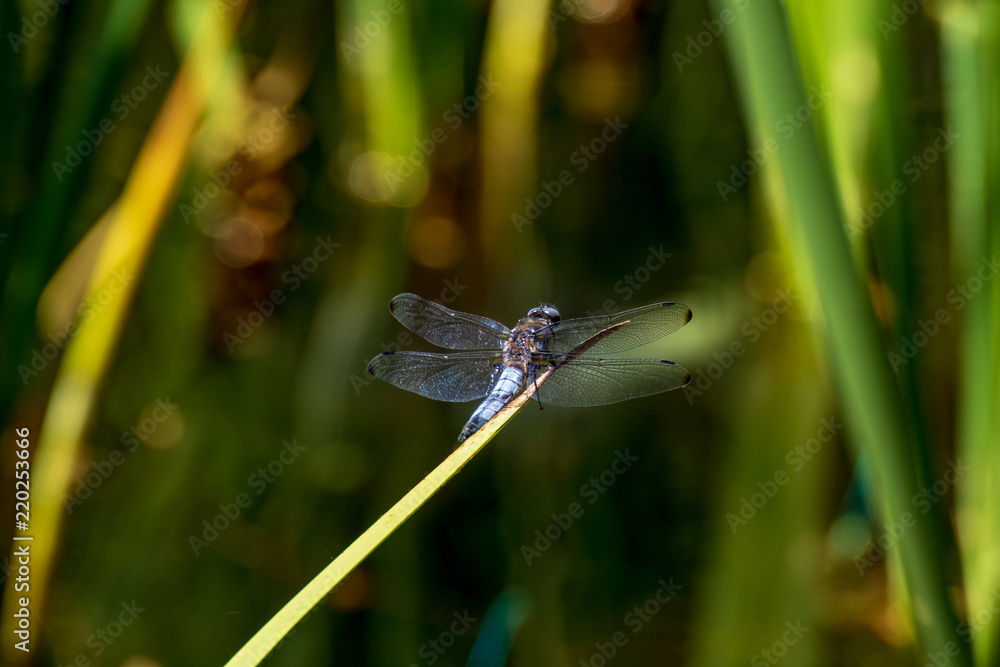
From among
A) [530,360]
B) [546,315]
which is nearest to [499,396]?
[530,360]

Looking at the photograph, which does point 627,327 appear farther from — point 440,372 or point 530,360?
point 440,372

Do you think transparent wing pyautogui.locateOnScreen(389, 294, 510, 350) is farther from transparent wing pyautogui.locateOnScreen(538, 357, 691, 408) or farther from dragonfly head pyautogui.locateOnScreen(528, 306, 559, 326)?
transparent wing pyautogui.locateOnScreen(538, 357, 691, 408)

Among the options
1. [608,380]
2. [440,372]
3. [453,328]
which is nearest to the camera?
[608,380]

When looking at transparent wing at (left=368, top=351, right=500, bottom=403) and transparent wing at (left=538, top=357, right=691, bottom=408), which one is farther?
transparent wing at (left=368, top=351, right=500, bottom=403)

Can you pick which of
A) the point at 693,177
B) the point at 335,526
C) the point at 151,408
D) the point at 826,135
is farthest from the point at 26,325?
the point at 693,177

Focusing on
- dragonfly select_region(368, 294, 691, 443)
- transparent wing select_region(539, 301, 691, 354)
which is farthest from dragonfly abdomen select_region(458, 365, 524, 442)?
transparent wing select_region(539, 301, 691, 354)

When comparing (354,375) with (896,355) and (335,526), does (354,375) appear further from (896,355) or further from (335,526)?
(896,355)
